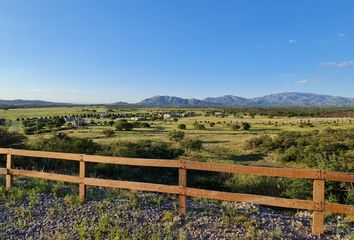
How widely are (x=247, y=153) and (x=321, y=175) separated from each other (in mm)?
32044

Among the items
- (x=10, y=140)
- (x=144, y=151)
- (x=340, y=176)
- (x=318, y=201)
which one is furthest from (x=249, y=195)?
(x=10, y=140)

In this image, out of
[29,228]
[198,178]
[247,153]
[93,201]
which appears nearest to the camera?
[29,228]

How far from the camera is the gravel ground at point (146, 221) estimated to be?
708cm

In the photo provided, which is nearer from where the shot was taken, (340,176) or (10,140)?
(340,176)

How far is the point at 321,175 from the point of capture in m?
6.88

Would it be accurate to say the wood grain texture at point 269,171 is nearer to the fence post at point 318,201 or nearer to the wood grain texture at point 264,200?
the fence post at point 318,201

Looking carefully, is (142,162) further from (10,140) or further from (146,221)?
(10,140)

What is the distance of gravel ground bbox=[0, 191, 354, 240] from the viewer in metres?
7.08

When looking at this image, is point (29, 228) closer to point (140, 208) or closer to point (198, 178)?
point (140, 208)

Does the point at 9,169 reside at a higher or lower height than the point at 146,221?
higher

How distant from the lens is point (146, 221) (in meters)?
7.73

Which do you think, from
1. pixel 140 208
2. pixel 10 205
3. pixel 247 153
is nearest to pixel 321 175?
pixel 140 208

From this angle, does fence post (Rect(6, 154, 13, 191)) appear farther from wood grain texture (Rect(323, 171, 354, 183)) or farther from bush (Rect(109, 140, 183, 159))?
bush (Rect(109, 140, 183, 159))

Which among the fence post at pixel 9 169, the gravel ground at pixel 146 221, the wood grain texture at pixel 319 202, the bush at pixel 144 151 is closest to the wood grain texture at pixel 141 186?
the gravel ground at pixel 146 221
